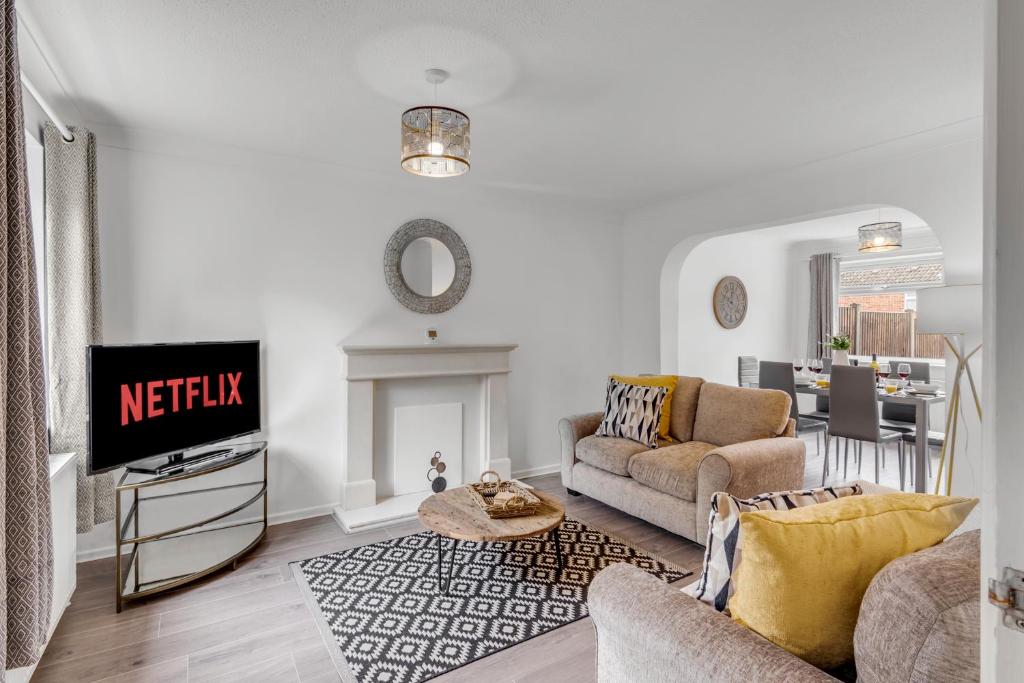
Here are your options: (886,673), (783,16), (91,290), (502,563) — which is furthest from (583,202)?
(886,673)

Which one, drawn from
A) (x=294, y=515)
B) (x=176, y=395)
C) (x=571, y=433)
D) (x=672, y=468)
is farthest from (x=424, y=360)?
→ (x=672, y=468)

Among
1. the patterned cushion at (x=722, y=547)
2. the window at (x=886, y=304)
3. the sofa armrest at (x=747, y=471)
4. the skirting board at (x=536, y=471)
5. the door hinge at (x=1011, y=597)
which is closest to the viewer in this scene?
the door hinge at (x=1011, y=597)

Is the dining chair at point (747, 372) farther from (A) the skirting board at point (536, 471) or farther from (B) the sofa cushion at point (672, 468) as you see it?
(B) the sofa cushion at point (672, 468)

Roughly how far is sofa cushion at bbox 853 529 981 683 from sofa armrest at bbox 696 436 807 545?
6.18 feet

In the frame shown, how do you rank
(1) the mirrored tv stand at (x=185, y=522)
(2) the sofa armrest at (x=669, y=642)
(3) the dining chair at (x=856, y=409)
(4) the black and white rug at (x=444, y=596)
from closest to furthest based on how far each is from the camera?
(2) the sofa armrest at (x=669, y=642) < (4) the black and white rug at (x=444, y=596) < (1) the mirrored tv stand at (x=185, y=522) < (3) the dining chair at (x=856, y=409)

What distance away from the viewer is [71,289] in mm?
2646

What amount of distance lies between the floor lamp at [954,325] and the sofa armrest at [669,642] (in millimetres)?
2333

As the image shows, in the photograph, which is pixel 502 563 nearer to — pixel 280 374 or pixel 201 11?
pixel 280 374

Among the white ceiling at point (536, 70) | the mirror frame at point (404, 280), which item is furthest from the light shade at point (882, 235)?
the mirror frame at point (404, 280)

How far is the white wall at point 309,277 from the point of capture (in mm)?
3166

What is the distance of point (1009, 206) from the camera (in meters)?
0.62

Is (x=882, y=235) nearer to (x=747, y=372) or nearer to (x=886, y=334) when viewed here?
(x=747, y=372)

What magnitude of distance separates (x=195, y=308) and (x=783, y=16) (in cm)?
344

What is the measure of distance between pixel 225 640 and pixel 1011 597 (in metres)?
2.65
